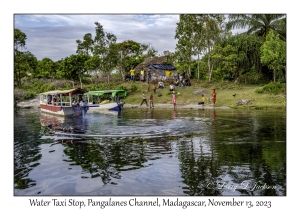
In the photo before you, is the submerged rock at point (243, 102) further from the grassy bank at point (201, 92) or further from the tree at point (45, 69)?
the tree at point (45, 69)

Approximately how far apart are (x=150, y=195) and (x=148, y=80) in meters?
38.1

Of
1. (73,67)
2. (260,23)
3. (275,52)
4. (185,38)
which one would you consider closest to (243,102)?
(275,52)

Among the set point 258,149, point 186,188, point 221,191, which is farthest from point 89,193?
point 258,149

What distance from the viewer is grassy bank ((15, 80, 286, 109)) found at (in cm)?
3078

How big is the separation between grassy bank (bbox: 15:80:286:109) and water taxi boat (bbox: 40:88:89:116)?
9.22 metres

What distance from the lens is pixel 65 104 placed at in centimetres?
2898

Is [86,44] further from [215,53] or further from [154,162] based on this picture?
[154,162]

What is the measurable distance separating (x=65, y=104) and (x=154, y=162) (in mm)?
20390

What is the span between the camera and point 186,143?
1312 centimetres

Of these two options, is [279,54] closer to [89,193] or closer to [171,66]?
[171,66]

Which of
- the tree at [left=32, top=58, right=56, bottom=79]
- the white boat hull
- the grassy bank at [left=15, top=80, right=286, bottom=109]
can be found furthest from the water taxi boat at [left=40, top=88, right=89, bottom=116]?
the tree at [left=32, top=58, right=56, bottom=79]

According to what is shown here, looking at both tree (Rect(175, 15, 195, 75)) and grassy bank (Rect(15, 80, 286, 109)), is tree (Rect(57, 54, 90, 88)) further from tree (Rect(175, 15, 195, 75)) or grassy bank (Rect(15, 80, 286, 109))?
tree (Rect(175, 15, 195, 75))

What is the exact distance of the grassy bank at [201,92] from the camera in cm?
3078

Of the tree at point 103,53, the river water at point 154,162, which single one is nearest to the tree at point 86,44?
Result: the tree at point 103,53
